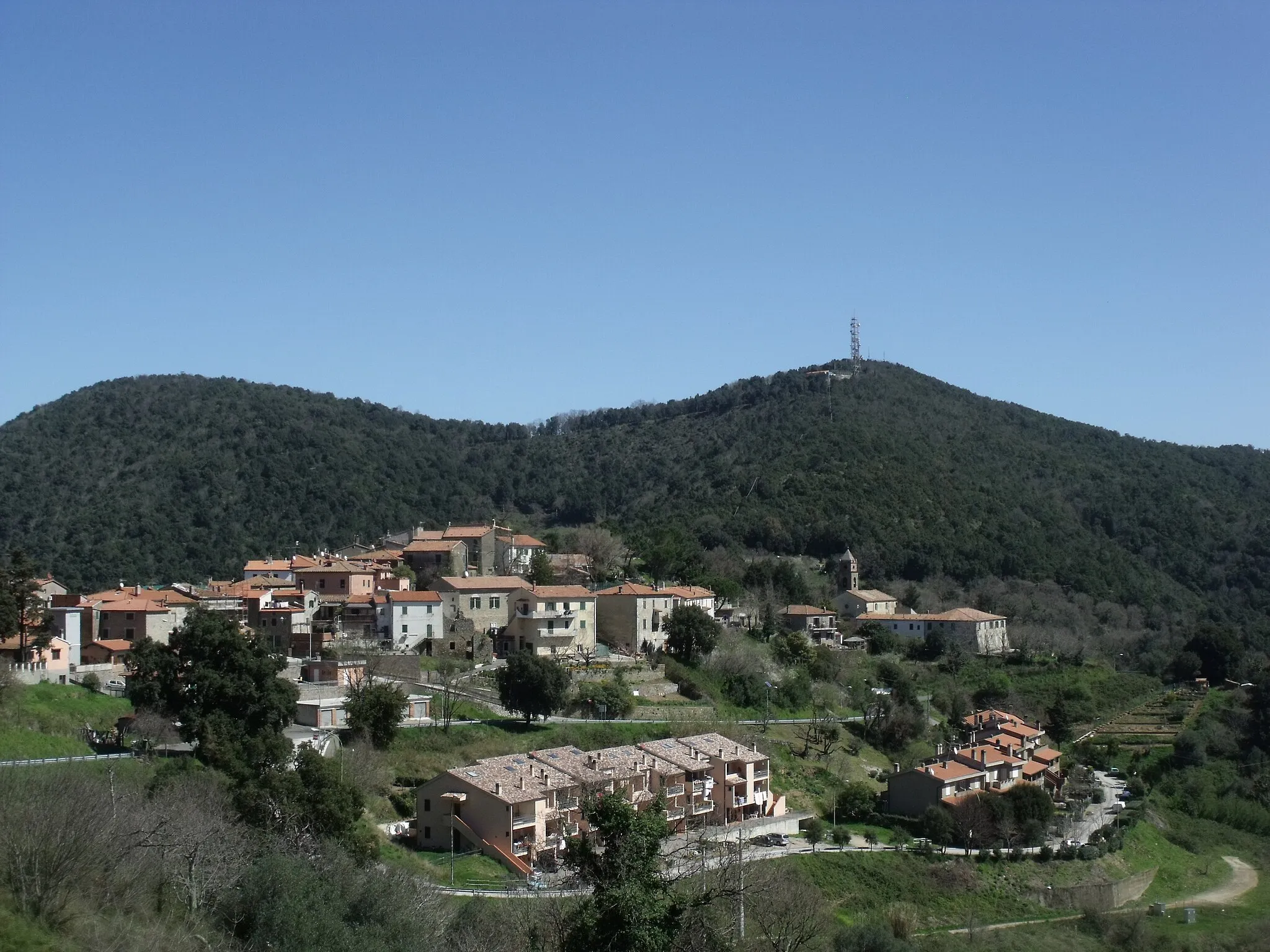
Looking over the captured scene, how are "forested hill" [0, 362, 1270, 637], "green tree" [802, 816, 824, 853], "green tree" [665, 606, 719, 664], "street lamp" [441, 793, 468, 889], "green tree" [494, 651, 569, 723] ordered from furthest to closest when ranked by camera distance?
1. "forested hill" [0, 362, 1270, 637]
2. "green tree" [665, 606, 719, 664]
3. "green tree" [494, 651, 569, 723]
4. "green tree" [802, 816, 824, 853]
5. "street lamp" [441, 793, 468, 889]

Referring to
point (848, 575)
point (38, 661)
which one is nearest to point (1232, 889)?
point (848, 575)

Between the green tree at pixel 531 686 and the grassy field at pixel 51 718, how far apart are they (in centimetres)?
1088

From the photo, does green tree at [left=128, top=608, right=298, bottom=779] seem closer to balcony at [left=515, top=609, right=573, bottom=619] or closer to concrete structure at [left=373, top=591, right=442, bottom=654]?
concrete structure at [left=373, top=591, right=442, bottom=654]

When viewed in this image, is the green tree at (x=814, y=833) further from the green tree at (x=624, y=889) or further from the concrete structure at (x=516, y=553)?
the concrete structure at (x=516, y=553)

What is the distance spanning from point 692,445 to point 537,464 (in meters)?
14.0

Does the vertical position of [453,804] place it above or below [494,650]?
below

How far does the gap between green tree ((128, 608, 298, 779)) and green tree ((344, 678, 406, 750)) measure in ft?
7.21

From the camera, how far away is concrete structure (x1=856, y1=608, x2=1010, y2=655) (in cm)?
6375

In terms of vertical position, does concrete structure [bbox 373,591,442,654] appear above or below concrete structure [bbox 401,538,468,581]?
below

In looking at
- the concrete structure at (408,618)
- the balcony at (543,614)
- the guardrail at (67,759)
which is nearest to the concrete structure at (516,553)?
the balcony at (543,614)

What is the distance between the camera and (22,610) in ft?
116

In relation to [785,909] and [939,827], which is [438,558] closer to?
[939,827]

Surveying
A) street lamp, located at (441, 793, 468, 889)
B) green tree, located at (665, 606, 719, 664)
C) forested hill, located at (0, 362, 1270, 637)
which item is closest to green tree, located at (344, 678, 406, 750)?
street lamp, located at (441, 793, 468, 889)

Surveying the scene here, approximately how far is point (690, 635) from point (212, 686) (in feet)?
70.0
